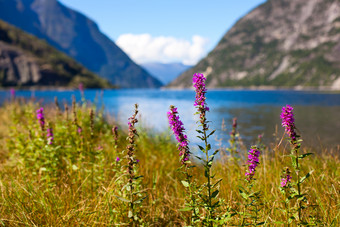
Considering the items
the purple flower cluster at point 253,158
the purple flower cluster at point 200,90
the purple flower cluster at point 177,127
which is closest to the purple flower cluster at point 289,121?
the purple flower cluster at point 253,158

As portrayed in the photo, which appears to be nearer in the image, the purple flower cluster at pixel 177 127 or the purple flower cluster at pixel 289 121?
the purple flower cluster at pixel 289 121

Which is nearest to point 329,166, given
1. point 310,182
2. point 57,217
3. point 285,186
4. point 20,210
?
point 310,182

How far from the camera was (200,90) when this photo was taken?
322cm

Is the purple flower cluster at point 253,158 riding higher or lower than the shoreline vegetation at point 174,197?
higher

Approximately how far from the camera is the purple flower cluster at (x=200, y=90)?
3.20m

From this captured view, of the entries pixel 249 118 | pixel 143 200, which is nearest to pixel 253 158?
pixel 143 200

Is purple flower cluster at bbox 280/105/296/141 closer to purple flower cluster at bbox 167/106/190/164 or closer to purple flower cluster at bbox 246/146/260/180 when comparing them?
purple flower cluster at bbox 246/146/260/180

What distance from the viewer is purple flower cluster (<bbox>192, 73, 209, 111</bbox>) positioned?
3195 millimetres

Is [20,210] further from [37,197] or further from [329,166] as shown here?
[329,166]

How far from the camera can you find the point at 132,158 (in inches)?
130

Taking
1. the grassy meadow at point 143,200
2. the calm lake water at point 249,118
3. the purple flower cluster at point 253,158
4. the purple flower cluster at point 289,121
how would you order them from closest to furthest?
the purple flower cluster at point 289,121 → the grassy meadow at point 143,200 → the purple flower cluster at point 253,158 → the calm lake water at point 249,118

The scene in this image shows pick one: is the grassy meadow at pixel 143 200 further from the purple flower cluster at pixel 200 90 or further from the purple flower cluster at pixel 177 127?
the purple flower cluster at pixel 200 90

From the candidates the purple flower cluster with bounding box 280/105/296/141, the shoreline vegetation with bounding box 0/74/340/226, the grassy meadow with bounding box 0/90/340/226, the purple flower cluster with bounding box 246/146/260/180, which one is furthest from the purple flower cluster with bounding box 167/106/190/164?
the purple flower cluster with bounding box 280/105/296/141

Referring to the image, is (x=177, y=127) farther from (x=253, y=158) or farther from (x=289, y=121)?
(x=289, y=121)
